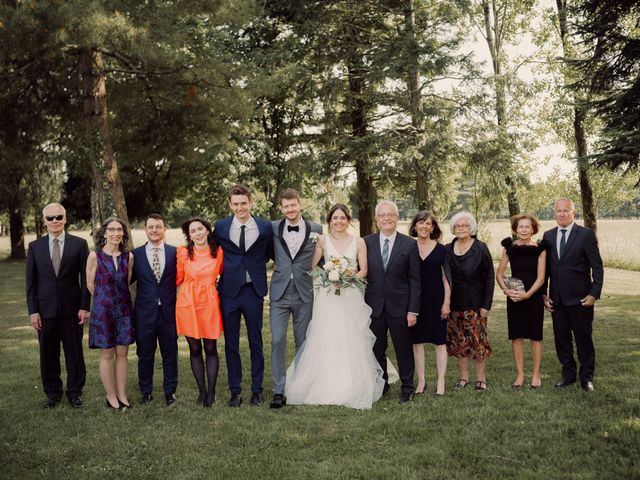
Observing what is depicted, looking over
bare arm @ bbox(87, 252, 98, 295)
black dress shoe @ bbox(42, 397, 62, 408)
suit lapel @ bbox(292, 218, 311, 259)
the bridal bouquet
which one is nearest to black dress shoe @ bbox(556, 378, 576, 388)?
the bridal bouquet

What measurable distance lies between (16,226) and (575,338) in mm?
28605

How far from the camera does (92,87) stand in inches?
454

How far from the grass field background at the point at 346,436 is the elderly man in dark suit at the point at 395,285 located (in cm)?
53

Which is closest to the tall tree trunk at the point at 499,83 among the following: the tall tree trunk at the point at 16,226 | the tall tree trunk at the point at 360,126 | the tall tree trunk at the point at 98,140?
the tall tree trunk at the point at 360,126

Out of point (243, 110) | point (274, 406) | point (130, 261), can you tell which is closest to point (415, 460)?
point (274, 406)

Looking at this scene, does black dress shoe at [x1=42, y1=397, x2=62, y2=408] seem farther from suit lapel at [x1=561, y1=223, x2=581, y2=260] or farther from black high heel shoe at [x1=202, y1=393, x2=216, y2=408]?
suit lapel at [x1=561, y1=223, x2=581, y2=260]

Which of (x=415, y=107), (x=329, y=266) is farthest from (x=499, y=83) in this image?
(x=329, y=266)

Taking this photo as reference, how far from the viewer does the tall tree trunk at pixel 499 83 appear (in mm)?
16531

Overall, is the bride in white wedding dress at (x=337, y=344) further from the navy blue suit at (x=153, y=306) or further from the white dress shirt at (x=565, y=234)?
the white dress shirt at (x=565, y=234)

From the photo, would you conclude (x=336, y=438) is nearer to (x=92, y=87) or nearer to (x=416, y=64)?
(x=92, y=87)

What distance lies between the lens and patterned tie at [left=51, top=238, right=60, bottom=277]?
598cm

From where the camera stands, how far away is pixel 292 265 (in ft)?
19.8

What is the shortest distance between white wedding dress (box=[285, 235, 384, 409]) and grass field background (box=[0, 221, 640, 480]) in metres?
0.22

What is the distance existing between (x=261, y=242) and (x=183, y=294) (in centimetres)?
96
